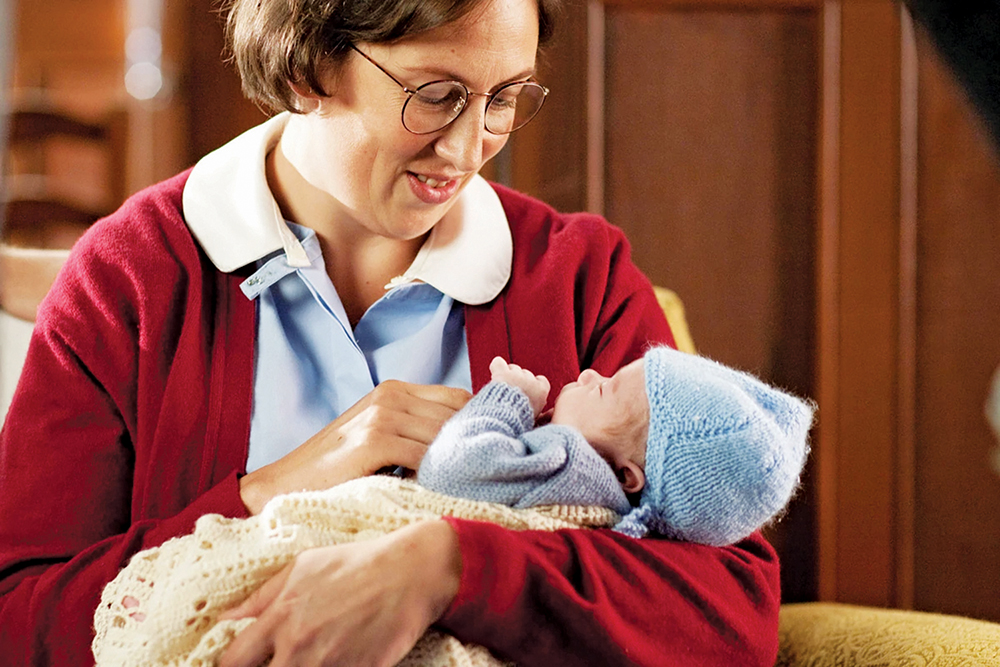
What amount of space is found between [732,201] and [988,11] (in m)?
2.36

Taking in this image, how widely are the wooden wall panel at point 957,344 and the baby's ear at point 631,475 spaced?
1.67 meters

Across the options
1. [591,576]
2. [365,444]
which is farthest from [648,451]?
[365,444]

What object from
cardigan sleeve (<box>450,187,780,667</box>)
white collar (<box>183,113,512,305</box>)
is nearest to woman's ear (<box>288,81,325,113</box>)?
white collar (<box>183,113,512,305</box>)

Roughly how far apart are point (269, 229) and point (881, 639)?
1030 mm

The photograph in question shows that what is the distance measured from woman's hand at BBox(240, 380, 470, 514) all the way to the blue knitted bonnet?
256 mm

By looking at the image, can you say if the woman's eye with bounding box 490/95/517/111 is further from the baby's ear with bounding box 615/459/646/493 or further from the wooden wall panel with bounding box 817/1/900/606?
the wooden wall panel with bounding box 817/1/900/606

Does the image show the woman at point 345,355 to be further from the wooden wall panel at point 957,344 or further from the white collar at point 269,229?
the wooden wall panel at point 957,344

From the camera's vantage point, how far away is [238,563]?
1074mm

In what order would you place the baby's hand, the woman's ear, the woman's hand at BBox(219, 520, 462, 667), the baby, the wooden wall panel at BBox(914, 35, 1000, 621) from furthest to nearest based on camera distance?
1. the wooden wall panel at BBox(914, 35, 1000, 621)
2. the woman's ear
3. the baby's hand
4. the baby
5. the woman's hand at BBox(219, 520, 462, 667)

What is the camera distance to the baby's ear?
1209mm

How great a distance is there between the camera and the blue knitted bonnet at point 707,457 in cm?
115

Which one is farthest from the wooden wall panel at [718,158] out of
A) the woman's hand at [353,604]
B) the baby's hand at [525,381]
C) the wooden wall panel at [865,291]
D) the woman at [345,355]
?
the woman's hand at [353,604]

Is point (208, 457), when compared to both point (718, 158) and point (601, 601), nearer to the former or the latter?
point (601, 601)

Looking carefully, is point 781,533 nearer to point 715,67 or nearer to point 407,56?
point 715,67
